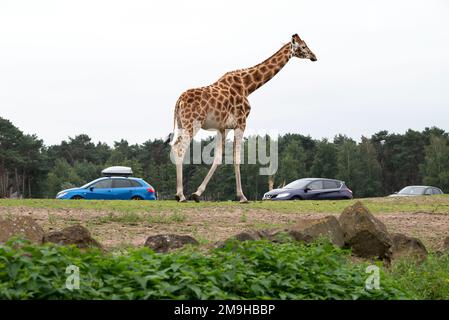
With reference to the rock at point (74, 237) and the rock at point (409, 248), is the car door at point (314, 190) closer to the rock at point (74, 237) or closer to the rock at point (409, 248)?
the rock at point (409, 248)

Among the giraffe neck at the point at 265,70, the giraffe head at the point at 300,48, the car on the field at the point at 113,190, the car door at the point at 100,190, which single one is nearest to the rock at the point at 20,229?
the giraffe neck at the point at 265,70

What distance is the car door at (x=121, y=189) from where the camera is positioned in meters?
31.5

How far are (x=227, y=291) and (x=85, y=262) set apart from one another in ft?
4.75

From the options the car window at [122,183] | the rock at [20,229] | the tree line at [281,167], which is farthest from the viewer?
the tree line at [281,167]

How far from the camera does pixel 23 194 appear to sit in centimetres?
8962

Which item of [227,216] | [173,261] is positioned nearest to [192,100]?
[227,216]

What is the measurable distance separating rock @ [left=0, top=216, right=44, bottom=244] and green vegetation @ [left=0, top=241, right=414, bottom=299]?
273 centimetres

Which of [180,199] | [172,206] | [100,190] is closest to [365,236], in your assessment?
[172,206]

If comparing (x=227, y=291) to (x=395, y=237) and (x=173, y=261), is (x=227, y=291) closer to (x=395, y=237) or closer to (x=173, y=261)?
(x=173, y=261)

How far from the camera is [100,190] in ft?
103

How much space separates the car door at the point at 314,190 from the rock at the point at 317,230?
19784mm

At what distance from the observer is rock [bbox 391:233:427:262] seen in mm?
13802

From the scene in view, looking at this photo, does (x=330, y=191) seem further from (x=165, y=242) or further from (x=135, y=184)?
(x=165, y=242)
